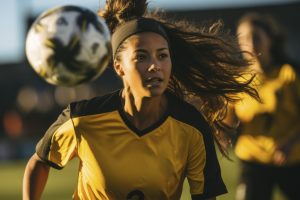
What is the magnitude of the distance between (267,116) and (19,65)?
118ft

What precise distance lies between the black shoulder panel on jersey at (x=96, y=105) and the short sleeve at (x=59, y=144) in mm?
62

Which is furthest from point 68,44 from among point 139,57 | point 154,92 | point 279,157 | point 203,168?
point 279,157

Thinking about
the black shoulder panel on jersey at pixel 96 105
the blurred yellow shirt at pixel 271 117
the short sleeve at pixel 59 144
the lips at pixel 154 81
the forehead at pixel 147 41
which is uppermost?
the forehead at pixel 147 41

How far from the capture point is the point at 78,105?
16.5 ft

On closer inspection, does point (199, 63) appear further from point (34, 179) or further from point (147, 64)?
point (34, 179)

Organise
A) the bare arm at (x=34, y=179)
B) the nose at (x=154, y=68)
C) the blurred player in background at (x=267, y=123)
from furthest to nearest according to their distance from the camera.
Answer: the blurred player in background at (x=267, y=123) → the bare arm at (x=34, y=179) → the nose at (x=154, y=68)

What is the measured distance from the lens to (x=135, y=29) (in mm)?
4988

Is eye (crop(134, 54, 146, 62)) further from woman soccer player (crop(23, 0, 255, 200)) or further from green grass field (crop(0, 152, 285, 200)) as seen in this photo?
green grass field (crop(0, 152, 285, 200))

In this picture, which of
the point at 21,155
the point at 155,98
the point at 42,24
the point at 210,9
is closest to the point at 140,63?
the point at 155,98

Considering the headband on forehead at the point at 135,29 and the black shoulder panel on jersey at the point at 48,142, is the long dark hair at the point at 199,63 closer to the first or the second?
the headband on forehead at the point at 135,29

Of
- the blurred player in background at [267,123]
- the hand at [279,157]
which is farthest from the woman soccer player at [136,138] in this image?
the blurred player in background at [267,123]

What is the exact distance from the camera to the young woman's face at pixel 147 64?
15.7 ft

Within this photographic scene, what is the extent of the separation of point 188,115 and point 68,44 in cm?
97

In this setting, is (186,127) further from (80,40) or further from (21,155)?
(21,155)
